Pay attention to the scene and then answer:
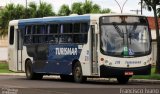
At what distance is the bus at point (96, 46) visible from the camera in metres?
28.7

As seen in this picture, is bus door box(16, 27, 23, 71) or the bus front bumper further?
bus door box(16, 27, 23, 71)

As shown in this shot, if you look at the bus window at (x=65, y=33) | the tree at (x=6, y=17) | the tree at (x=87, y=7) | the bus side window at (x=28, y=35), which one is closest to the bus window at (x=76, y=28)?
the bus window at (x=65, y=33)

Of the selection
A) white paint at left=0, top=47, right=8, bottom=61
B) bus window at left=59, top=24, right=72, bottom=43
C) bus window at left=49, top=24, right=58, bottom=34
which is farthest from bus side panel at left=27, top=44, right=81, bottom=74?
white paint at left=0, top=47, right=8, bottom=61

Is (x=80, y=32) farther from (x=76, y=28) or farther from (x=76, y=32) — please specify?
(x=76, y=28)

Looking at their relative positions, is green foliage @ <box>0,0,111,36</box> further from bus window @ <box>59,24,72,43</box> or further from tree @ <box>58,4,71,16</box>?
bus window @ <box>59,24,72,43</box>

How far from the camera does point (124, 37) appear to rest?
28.8 metres

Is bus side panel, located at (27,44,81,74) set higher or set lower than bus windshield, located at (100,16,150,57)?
lower

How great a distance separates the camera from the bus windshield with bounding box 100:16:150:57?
28.7m

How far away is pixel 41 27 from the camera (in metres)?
33.7

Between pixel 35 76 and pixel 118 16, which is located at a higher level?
pixel 118 16

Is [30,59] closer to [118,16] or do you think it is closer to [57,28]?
[57,28]

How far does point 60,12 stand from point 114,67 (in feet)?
169

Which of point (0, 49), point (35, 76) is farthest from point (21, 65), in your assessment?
point (0, 49)

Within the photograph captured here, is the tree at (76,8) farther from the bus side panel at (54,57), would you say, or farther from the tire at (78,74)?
the tire at (78,74)
